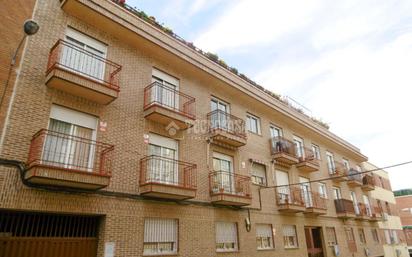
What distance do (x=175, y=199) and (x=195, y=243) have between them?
170 centimetres

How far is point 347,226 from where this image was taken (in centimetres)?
1880

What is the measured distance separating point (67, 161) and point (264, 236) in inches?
350

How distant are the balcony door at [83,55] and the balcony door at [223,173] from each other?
5.62 meters

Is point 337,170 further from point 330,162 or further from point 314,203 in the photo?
point 314,203

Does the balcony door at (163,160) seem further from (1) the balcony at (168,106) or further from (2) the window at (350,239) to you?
(2) the window at (350,239)

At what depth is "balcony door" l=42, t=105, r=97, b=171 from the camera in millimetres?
7449

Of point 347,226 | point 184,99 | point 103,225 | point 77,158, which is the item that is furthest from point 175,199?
point 347,226

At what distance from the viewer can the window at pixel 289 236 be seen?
13.7 meters

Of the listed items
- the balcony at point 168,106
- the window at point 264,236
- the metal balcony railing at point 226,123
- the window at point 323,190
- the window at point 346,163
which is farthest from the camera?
the window at point 346,163

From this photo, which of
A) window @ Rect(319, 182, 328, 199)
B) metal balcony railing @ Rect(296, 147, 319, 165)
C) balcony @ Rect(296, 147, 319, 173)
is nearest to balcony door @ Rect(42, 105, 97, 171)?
balcony @ Rect(296, 147, 319, 173)

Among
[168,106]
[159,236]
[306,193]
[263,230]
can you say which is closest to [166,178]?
[159,236]

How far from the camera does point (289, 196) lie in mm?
14680

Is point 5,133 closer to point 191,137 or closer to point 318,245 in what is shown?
point 191,137

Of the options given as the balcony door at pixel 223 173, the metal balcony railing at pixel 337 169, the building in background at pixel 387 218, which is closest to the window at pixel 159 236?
the balcony door at pixel 223 173
